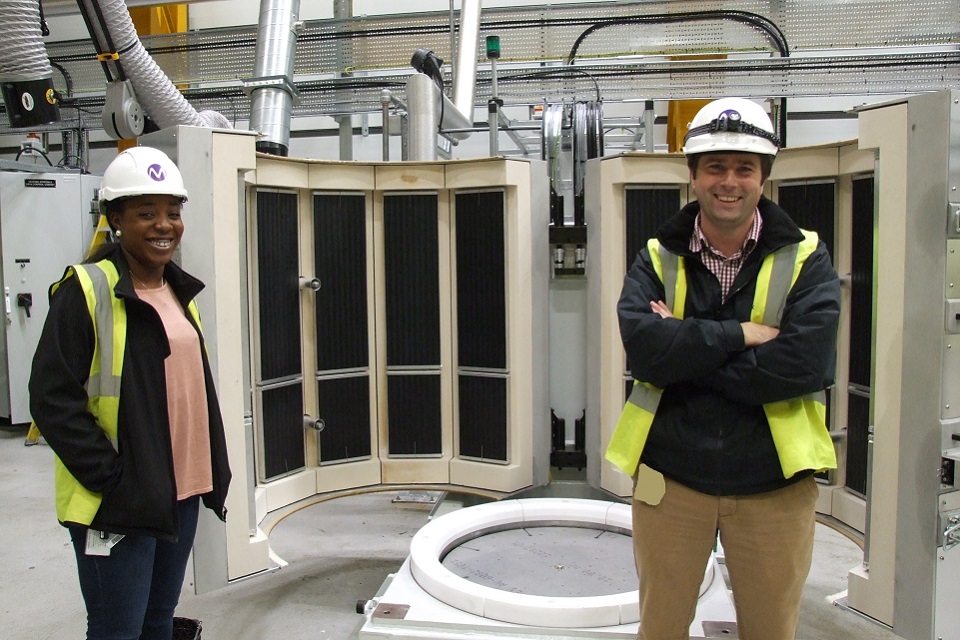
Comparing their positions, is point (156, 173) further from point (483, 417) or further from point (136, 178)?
point (483, 417)

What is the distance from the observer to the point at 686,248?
150cm

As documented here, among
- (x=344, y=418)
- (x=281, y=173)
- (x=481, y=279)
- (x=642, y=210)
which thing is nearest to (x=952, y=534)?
(x=642, y=210)

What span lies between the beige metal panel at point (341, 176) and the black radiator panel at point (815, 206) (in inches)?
66.9

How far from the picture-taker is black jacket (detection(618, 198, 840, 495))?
4.46 feet

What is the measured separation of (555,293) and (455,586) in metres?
1.48

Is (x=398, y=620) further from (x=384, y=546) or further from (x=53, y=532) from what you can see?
(x=53, y=532)

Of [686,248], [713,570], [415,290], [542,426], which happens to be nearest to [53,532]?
[415,290]

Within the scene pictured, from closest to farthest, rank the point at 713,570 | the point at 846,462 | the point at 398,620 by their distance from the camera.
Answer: the point at 398,620 < the point at 713,570 < the point at 846,462

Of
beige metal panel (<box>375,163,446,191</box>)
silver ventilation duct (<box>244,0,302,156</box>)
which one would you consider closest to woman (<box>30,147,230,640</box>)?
beige metal panel (<box>375,163,446,191</box>)

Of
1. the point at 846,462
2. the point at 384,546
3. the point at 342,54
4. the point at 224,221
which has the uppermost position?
the point at 342,54

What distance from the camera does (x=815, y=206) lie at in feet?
9.21

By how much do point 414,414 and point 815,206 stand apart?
186 cm

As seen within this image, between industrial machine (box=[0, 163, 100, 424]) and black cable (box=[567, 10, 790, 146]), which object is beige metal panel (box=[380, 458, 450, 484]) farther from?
industrial machine (box=[0, 163, 100, 424])

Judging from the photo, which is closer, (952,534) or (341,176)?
(952,534)
